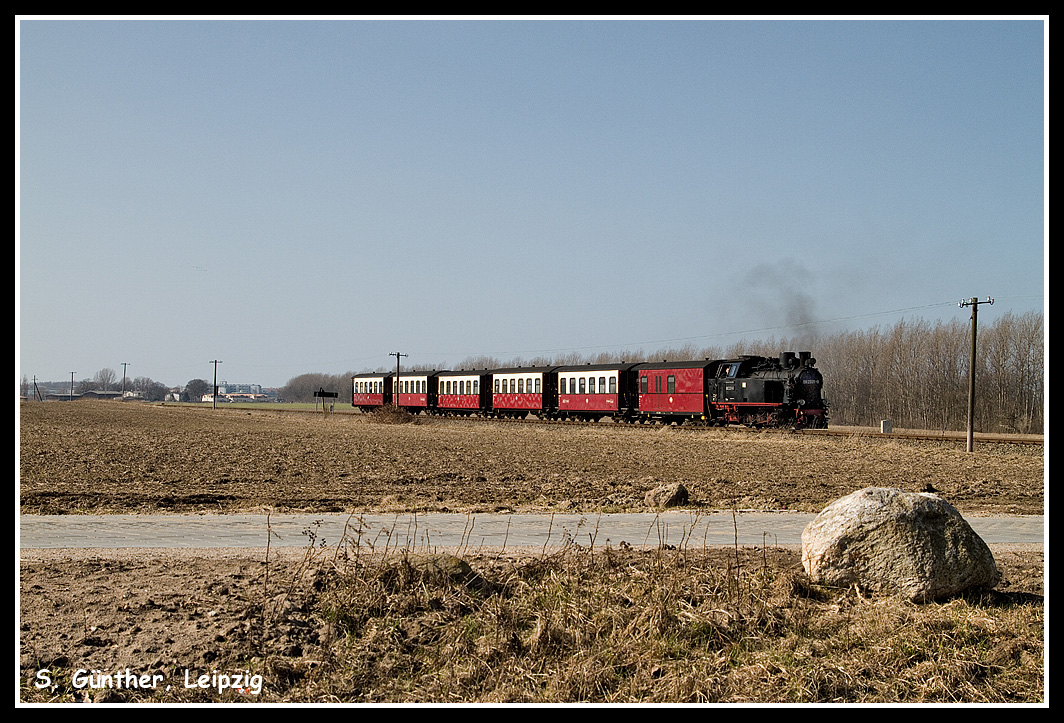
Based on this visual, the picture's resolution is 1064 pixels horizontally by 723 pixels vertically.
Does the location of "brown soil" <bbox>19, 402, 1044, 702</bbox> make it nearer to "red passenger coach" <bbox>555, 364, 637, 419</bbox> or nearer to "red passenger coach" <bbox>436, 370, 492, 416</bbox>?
"red passenger coach" <bbox>555, 364, 637, 419</bbox>

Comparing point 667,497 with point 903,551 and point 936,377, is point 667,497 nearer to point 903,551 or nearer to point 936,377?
point 903,551

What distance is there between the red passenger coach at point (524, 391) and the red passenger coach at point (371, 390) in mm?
13844

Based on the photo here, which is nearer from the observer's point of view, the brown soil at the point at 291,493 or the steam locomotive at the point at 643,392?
the brown soil at the point at 291,493

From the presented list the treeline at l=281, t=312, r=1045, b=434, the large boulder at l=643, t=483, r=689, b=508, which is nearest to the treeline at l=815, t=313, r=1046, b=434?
the treeline at l=281, t=312, r=1045, b=434

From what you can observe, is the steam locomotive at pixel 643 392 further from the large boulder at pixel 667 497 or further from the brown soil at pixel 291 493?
the large boulder at pixel 667 497

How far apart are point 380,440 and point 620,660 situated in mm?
24871

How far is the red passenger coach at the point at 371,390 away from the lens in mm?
65812

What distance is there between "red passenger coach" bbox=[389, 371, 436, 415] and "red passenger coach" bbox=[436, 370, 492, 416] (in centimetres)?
82

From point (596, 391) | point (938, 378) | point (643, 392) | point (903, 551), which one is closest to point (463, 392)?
point (596, 391)

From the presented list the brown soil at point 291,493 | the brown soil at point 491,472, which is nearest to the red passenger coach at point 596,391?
the brown soil at point 291,493

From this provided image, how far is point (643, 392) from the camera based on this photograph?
141 ft

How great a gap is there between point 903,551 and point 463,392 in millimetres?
49433

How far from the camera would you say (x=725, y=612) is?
692cm
